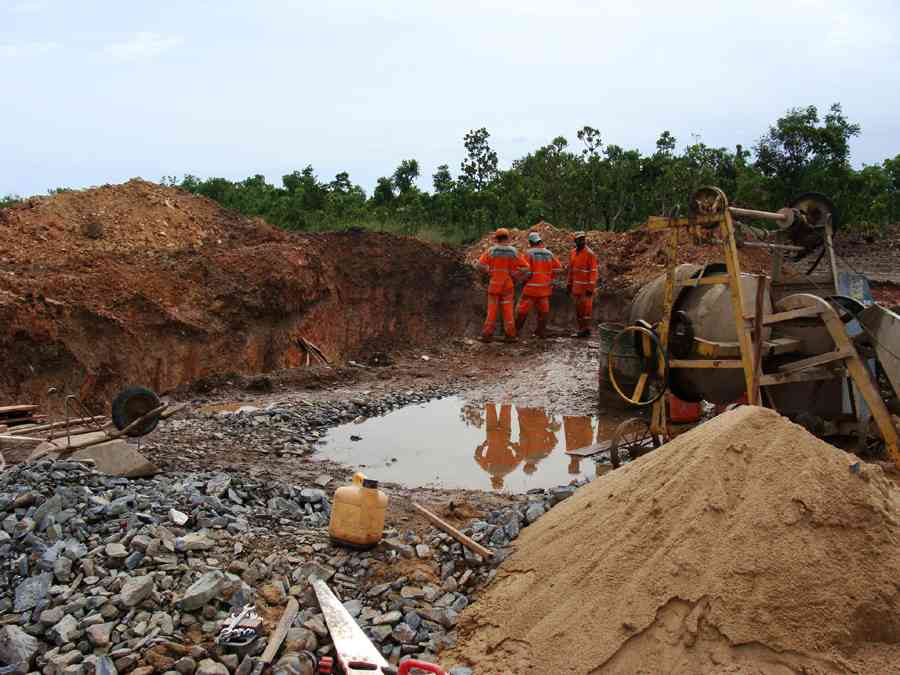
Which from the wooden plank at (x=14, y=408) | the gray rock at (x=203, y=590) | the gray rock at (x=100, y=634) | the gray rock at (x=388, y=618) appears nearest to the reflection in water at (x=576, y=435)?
the gray rock at (x=388, y=618)

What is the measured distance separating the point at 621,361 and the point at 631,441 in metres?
0.93

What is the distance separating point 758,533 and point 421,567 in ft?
6.51

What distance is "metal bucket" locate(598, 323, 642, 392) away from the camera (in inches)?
317

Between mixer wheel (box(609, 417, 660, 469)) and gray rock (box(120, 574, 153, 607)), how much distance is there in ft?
14.3

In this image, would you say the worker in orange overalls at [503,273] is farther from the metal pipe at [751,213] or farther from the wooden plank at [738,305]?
the wooden plank at [738,305]

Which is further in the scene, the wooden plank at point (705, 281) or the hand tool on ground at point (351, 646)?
the wooden plank at point (705, 281)

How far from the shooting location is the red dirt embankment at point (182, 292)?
11.3m

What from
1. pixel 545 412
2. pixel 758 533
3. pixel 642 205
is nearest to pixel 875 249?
pixel 642 205

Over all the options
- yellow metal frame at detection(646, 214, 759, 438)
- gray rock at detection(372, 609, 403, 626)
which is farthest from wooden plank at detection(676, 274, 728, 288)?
gray rock at detection(372, 609, 403, 626)

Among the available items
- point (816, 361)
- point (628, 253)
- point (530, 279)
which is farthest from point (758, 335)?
point (628, 253)

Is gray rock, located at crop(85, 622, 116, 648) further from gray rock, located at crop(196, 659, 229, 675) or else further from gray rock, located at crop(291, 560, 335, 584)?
gray rock, located at crop(291, 560, 335, 584)

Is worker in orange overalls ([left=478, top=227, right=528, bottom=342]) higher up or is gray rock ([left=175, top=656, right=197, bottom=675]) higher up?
worker in orange overalls ([left=478, top=227, right=528, bottom=342])

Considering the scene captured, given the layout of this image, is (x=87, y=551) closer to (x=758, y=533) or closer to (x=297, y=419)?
(x=758, y=533)

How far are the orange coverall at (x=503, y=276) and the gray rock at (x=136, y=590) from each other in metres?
10.6
